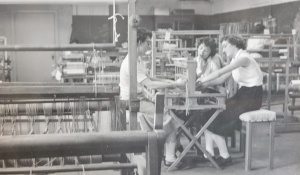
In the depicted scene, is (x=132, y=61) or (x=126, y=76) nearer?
(x=132, y=61)

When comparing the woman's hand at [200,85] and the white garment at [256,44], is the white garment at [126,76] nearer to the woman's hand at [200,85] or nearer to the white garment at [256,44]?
the woman's hand at [200,85]

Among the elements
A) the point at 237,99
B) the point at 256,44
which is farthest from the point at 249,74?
the point at 256,44

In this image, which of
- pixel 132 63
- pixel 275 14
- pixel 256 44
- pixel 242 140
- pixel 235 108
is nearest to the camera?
pixel 132 63

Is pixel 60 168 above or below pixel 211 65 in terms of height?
below

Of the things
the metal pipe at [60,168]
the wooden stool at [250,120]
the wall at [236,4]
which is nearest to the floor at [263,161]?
the wooden stool at [250,120]

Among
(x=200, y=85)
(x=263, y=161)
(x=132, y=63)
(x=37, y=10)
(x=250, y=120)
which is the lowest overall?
(x=263, y=161)

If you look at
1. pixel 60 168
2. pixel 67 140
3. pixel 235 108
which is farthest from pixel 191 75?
pixel 67 140

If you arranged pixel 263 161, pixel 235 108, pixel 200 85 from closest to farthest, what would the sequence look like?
pixel 200 85
pixel 235 108
pixel 263 161

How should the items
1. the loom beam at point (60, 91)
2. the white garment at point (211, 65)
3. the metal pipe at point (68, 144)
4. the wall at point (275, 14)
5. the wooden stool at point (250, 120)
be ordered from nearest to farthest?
1. the metal pipe at point (68, 144)
2. the loom beam at point (60, 91)
3. the wooden stool at point (250, 120)
4. the white garment at point (211, 65)
5. the wall at point (275, 14)

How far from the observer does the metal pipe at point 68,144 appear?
1280 mm

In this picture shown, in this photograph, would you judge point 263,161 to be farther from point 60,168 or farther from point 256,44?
point 256,44

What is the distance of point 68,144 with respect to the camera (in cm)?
132

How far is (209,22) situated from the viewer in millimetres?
13250

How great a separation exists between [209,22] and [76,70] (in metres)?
7.15
